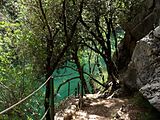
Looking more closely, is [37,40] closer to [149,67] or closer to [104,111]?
[104,111]

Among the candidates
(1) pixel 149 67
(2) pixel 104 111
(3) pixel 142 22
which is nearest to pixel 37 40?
(2) pixel 104 111

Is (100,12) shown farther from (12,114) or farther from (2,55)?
(12,114)

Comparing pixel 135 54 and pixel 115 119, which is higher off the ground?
pixel 135 54

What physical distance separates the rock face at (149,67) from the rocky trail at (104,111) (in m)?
0.47

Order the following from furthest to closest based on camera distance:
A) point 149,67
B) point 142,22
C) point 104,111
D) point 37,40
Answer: point 142,22, point 37,40, point 104,111, point 149,67

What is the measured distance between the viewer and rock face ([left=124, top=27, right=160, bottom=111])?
6641mm

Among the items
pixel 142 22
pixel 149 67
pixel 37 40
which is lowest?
pixel 149 67

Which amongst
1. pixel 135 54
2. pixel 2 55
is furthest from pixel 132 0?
pixel 2 55

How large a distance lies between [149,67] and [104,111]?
2.22m

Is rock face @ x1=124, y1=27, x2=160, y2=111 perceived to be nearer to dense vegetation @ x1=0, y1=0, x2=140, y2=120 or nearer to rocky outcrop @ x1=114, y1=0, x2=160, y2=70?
dense vegetation @ x1=0, y1=0, x2=140, y2=120

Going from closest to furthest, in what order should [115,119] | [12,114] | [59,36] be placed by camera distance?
[115,119], [12,114], [59,36]

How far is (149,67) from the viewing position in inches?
301

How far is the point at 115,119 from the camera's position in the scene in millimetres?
7508

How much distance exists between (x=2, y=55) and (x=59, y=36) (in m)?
2.32
